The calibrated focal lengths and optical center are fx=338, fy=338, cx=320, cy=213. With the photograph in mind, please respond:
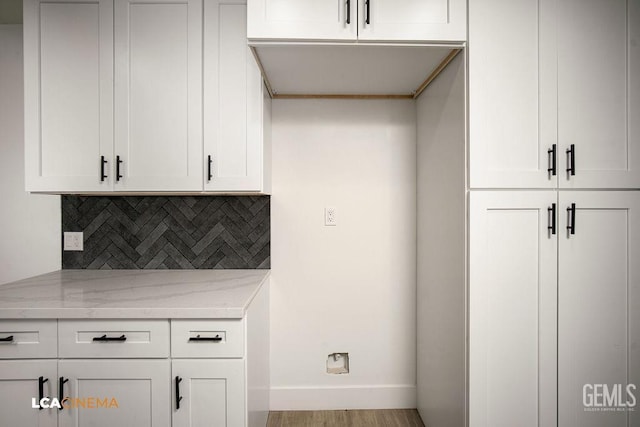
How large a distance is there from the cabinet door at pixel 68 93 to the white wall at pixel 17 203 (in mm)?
504

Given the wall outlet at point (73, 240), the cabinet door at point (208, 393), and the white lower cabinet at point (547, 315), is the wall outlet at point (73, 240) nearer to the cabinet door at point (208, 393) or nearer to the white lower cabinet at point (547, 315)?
the cabinet door at point (208, 393)

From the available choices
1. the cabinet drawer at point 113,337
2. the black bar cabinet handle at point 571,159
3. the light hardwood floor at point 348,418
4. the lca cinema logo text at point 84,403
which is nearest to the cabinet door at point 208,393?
the cabinet drawer at point 113,337

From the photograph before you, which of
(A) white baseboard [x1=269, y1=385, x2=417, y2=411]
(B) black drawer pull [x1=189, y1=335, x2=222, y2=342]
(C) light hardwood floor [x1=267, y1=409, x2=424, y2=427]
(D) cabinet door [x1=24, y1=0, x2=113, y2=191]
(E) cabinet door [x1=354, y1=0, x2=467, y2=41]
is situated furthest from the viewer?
(A) white baseboard [x1=269, y1=385, x2=417, y2=411]

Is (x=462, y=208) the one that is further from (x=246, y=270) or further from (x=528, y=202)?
(x=246, y=270)

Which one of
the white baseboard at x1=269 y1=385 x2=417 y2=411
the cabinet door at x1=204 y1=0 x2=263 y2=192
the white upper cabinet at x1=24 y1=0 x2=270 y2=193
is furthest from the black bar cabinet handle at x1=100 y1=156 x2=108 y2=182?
the white baseboard at x1=269 y1=385 x2=417 y2=411

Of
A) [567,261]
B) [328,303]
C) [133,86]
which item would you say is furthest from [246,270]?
[567,261]

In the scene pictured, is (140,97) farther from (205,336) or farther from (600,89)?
(600,89)

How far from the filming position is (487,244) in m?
1.48

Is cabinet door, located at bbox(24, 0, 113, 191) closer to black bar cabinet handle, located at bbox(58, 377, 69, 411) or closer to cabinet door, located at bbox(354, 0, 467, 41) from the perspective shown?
black bar cabinet handle, located at bbox(58, 377, 69, 411)

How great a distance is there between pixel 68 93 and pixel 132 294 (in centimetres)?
113

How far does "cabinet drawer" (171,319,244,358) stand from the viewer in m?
1.36

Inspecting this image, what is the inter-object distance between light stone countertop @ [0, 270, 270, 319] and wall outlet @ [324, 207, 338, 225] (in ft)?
1.80

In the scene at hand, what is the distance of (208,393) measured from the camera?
4.46 feet

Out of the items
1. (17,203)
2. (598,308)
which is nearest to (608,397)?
(598,308)
